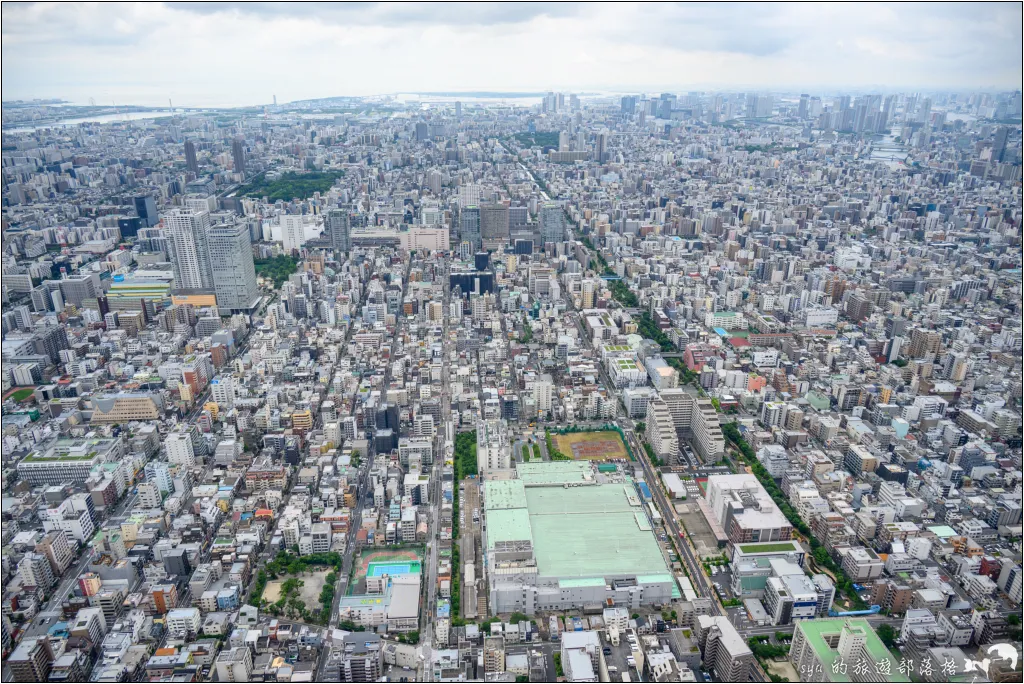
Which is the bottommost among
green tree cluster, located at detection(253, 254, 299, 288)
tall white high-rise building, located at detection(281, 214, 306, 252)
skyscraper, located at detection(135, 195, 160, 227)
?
green tree cluster, located at detection(253, 254, 299, 288)

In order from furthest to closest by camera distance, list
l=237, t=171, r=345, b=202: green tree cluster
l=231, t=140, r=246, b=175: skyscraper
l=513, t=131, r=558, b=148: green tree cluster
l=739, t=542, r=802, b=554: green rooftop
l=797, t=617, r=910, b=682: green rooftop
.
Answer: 1. l=513, t=131, r=558, b=148: green tree cluster
2. l=231, t=140, r=246, b=175: skyscraper
3. l=237, t=171, r=345, b=202: green tree cluster
4. l=739, t=542, r=802, b=554: green rooftop
5. l=797, t=617, r=910, b=682: green rooftop

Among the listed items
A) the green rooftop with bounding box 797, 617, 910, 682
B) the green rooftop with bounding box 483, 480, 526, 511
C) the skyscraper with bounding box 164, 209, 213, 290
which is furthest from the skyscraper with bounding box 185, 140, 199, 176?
the green rooftop with bounding box 797, 617, 910, 682

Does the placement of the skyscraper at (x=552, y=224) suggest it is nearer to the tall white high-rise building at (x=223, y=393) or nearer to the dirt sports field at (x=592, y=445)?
the dirt sports field at (x=592, y=445)

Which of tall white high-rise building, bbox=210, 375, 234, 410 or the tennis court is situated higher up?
tall white high-rise building, bbox=210, 375, 234, 410

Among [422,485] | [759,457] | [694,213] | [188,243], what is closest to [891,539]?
[759,457]

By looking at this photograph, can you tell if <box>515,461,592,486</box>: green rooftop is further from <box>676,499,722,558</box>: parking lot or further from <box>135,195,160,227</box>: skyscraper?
<box>135,195,160,227</box>: skyscraper

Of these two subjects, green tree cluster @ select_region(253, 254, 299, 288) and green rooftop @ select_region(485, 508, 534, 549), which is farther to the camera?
green tree cluster @ select_region(253, 254, 299, 288)

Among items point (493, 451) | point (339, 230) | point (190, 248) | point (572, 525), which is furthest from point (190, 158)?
point (572, 525)
